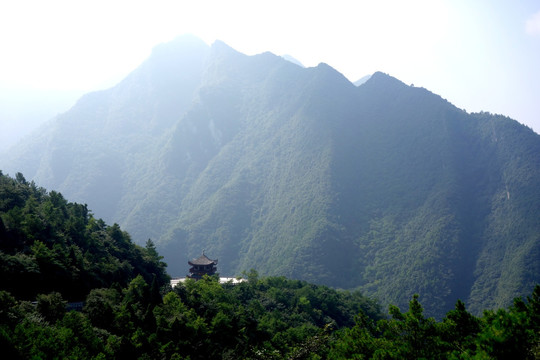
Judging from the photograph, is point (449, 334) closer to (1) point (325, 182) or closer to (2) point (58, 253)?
(2) point (58, 253)

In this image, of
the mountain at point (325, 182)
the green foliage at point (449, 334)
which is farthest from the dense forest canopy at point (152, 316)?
the mountain at point (325, 182)

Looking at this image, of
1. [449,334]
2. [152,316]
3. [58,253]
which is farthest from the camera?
[58,253]

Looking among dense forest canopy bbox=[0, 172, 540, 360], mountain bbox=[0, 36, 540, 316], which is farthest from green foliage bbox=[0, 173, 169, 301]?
mountain bbox=[0, 36, 540, 316]

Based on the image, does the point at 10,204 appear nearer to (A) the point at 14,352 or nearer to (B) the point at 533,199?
(A) the point at 14,352

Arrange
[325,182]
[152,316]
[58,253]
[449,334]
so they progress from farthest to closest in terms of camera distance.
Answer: [325,182] < [58,253] < [152,316] < [449,334]

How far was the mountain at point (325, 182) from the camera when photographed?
110062 mm

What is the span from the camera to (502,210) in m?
122

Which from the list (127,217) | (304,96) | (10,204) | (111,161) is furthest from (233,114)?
(10,204)

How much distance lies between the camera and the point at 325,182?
137250mm

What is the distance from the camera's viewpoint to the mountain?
110062 mm

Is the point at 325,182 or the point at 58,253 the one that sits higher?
the point at 325,182

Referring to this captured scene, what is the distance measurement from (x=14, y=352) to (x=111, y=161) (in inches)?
6579

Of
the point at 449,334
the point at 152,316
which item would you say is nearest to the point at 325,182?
the point at 152,316

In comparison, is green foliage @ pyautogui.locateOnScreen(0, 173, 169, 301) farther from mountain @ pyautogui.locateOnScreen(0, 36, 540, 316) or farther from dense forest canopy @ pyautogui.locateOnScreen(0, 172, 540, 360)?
mountain @ pyautogui.locateOnScreen(0, 36, 540, 316)
